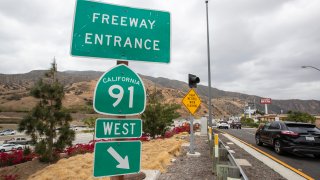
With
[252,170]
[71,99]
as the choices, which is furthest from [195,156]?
[71,99]

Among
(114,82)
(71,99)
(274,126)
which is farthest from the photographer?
(71,99)

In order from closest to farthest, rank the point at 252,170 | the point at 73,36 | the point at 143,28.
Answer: the point at 73,36
the point at 143,28
the point at 252,170

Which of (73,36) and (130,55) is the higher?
(73,36)

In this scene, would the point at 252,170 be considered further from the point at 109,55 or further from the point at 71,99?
the point at 71,99

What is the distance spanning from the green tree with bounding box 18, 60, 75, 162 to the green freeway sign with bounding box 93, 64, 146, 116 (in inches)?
500

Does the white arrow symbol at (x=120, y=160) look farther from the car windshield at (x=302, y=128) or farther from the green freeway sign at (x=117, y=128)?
the car windshield at (x=302, y=128)

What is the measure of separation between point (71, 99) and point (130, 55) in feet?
425

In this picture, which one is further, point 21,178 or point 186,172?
point 21,178

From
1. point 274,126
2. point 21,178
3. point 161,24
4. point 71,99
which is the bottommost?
point 21,178

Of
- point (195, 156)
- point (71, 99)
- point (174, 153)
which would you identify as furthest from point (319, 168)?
point (71, 99)

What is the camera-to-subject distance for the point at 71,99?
125m

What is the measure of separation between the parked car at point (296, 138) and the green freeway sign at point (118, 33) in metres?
11.3

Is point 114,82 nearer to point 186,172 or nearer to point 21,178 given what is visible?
point 186,172

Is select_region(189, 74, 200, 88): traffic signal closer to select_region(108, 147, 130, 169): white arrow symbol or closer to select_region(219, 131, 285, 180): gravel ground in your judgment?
select_region(219, 131, 285, 180): gravel ground
